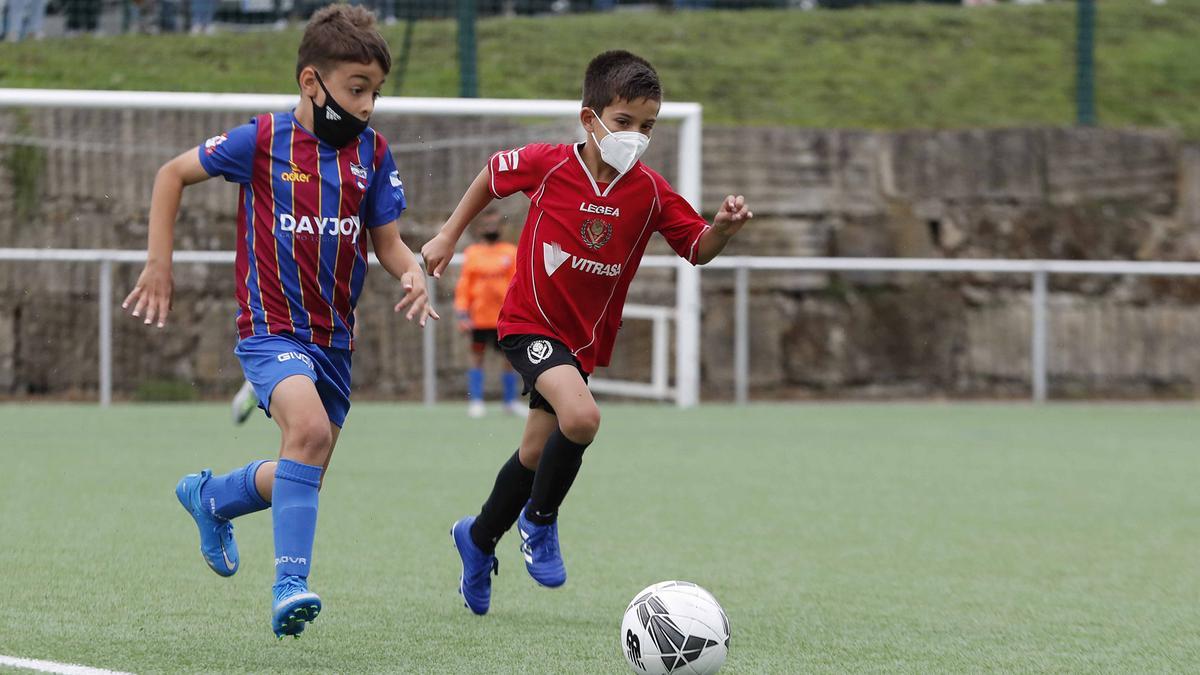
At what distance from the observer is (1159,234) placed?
664 inches

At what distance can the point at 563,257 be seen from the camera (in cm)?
474

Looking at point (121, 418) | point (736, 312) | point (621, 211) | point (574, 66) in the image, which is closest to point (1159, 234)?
point (736, 312)

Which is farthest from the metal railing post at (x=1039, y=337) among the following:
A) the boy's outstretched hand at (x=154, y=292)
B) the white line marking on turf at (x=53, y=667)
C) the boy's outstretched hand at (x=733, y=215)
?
the white line marking on turf at (x=53, y=667)

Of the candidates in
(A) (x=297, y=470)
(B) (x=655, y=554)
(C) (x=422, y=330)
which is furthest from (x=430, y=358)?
(A) (x=297, y=470)

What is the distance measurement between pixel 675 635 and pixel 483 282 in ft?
30.1

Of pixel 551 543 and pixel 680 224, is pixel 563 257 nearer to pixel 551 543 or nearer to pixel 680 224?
pixel 680 224

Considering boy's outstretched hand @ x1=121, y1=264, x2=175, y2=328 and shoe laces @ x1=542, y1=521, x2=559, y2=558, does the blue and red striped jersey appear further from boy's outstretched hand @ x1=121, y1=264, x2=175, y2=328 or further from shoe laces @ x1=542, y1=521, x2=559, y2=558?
shoe laces @ x1=542, y1=521, x2=559, y2=558

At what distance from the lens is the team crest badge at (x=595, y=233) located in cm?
471

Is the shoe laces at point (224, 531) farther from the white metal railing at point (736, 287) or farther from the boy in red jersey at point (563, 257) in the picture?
the white metal railing at point (736, 287)

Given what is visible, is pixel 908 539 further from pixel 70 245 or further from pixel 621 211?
pixel 70 245

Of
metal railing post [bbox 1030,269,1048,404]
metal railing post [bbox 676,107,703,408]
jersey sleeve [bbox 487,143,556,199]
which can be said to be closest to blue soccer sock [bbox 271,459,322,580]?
jersey sleeve [bbox 487,143,556,199]

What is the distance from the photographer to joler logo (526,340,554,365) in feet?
15.3

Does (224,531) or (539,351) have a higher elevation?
(539,351)

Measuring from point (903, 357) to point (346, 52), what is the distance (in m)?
12.5
